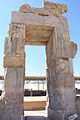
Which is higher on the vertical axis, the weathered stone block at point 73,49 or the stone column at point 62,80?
the weathered stone block at point 73,49

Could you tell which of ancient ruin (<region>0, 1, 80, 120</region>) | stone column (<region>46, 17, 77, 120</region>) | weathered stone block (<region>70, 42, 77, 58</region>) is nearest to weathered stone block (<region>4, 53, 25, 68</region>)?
ancient ruin (<region>0, 1, 80, 120</region>)

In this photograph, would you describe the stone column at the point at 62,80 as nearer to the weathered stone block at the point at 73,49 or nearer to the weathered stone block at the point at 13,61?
the weathered stone block at the point at 73,49

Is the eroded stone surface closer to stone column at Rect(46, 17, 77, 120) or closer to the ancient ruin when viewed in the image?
the ancient ruin

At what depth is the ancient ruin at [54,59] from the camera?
382 centimetres

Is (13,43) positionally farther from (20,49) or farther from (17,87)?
Answer: (17,87)

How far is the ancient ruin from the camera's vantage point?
382 cm

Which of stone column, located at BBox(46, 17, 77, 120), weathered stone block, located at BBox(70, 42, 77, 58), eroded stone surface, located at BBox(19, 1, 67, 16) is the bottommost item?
stone column, located at BBox(46, 17, 77, 120)

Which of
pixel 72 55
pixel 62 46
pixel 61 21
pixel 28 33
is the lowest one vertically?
pixel 72 55

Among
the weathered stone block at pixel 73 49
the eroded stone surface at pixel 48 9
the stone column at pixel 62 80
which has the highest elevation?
the eroded stone surface at pixel 48 9

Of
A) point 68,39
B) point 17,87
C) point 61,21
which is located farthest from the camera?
point 61,21

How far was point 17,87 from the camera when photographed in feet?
13.0

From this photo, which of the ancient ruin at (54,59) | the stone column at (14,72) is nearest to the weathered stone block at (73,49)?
the ancient ruin at (54,59)

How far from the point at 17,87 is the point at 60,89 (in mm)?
1508

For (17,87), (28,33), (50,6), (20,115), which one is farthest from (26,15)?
(20,115)
